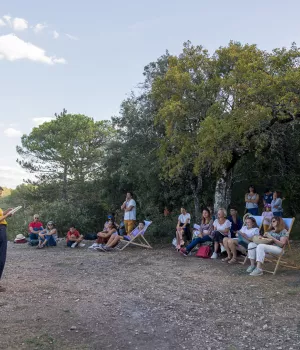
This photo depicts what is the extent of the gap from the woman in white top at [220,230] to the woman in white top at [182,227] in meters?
1.21

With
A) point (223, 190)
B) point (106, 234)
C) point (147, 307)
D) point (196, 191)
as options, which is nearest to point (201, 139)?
point (223, 190)

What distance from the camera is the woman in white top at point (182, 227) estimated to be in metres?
9.24

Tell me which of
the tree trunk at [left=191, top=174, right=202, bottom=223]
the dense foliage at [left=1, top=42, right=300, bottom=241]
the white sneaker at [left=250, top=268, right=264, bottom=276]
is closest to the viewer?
the white sneaker at [left=250, top=268, right=264, bottom=276]

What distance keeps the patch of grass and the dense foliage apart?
6305 millimetres

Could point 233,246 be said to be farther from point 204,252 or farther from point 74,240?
point 74,240

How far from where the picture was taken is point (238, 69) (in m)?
9.59

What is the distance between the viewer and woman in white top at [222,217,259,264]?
24.0 ft

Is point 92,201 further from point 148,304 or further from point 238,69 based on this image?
point 148,304

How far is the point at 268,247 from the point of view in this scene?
6512 millimetres

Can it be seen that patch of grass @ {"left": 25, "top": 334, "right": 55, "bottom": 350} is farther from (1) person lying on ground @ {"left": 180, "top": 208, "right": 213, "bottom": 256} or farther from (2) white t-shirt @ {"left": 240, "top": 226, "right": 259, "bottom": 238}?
(1) person lying on ground @ {"left": 180, "top": 208, "right": 213, "bottom": 256}

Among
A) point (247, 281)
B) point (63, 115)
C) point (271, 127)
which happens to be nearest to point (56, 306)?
point (247, 281)

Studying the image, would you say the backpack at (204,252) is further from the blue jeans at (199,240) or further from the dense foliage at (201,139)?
the dense foliage at (201,139)

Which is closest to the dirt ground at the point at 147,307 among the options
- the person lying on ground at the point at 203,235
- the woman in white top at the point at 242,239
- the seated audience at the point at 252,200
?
the woman in white top at the point at 242,239

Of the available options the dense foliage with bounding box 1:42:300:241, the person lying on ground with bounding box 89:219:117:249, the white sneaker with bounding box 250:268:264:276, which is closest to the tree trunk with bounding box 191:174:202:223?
the dense foliage with bounding box 1:42:300:241
